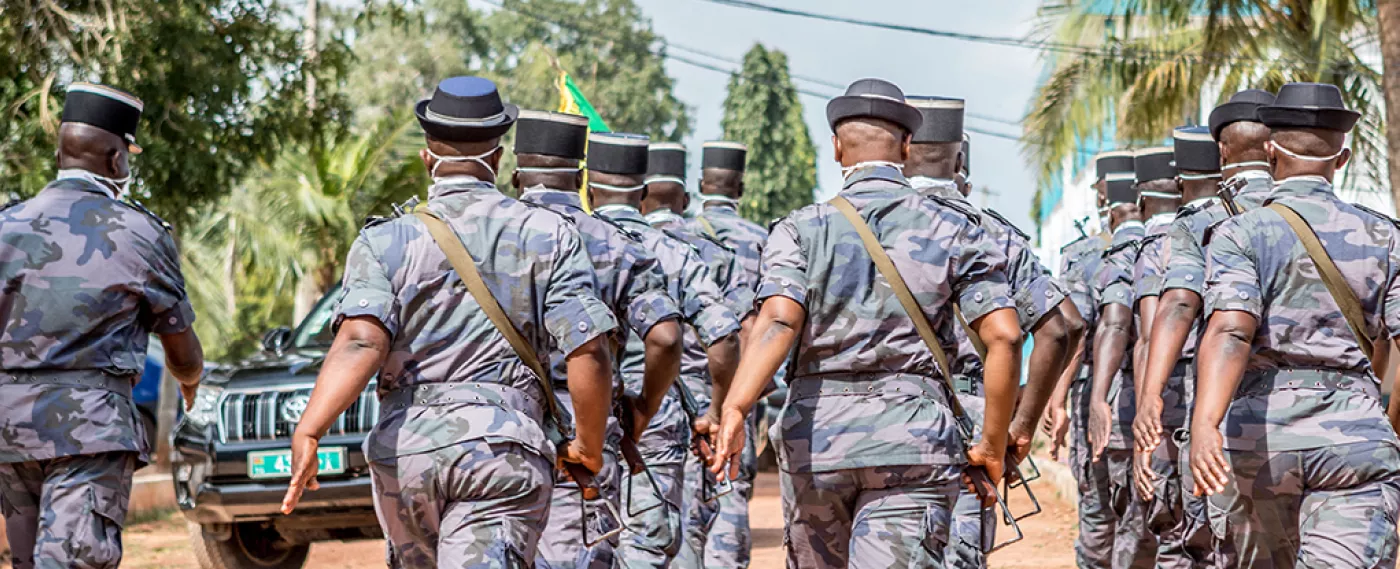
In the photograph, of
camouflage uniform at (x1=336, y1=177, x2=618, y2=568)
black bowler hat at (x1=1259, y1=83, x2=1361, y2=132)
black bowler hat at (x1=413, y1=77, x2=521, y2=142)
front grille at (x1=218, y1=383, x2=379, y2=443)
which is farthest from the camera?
front grille at (x1=218, y1=383, x2=379, y2=443)

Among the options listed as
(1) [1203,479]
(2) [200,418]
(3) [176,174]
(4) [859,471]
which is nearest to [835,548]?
(4) [859,471]

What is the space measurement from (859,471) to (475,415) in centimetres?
124

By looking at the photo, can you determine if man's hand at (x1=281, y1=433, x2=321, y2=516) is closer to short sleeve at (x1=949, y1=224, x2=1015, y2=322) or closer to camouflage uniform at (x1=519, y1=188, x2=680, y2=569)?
camouflage uniform at (x1=519, y1=188, x2=680, y2=569)

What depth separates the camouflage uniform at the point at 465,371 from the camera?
4859mm

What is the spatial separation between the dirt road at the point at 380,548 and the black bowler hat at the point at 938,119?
4.30m

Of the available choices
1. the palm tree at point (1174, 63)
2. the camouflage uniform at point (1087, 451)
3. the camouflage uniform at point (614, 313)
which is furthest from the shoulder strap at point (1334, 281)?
the palm tree at point (1174, 63)

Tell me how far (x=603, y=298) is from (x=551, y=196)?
0.64 meters

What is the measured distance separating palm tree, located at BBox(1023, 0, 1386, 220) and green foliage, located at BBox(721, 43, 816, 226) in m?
26.1

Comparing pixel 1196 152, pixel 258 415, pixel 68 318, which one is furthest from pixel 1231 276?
pixel 258 415

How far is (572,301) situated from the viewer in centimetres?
504

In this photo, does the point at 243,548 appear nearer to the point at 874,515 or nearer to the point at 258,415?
the point at 258,415

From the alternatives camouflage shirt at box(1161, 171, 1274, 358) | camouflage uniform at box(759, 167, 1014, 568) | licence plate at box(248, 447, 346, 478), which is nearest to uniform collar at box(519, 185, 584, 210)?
camouflage uniform at box(759, 167, 1014, 568)

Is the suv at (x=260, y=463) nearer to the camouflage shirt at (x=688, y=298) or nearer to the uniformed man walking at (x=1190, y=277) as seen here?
the camouflage shirt at (x=688, y=298)

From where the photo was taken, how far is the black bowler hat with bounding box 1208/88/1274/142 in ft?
22.3
